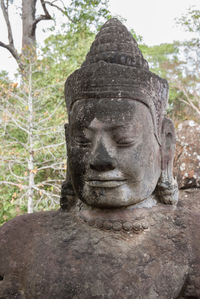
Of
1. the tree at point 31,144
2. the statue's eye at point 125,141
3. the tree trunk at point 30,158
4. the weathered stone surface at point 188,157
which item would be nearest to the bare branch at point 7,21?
the tree at point 31,144

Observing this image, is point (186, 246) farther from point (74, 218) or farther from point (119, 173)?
point (74, 218)

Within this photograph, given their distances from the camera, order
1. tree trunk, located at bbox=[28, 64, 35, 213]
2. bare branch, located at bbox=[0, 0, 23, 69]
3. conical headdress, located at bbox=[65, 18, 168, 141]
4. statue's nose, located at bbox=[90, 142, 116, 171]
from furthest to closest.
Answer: bare branch, located at bbox=[0, 0, 23, 69] < tree trunk, located at bbox=[28, 64, 35, 213] < conical headdress, located at bbox=[65, 18, 168, 141] < statue's nose, located at bbox=[90, 142, 116, 171]

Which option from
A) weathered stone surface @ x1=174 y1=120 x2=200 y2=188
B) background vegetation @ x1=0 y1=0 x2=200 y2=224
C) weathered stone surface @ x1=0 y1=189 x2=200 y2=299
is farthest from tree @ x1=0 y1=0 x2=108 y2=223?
weathered stone surface @ x1=0 y1=189 x2=200 y2=299

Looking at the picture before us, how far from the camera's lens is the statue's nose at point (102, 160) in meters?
1.54

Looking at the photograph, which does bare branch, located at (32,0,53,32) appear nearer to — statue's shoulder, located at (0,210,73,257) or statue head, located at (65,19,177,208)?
statue head, located at (65,19,177,208)

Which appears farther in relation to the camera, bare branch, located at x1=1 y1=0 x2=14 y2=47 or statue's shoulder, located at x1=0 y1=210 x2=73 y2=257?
bare branch, located at x1=1 y1=0 x2=14 y2=47

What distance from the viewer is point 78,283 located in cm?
144

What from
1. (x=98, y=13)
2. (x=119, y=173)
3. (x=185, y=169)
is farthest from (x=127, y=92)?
(x=98, y=13)

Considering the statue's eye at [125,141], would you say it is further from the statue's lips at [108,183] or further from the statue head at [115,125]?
the statue's lips at [108,183]

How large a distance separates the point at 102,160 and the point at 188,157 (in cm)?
176

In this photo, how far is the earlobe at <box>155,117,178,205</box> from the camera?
1.88 m

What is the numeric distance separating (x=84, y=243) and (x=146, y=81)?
1015mm

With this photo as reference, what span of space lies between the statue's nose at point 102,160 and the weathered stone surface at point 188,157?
64.5 inches

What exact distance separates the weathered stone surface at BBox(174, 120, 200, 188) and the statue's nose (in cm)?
164
